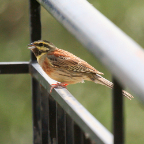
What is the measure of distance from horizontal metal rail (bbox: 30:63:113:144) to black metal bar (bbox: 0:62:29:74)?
50 cm

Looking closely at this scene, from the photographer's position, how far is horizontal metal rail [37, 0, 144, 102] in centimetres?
106

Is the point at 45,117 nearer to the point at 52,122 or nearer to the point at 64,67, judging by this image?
the point at 52,122

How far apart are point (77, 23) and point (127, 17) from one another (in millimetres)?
6056

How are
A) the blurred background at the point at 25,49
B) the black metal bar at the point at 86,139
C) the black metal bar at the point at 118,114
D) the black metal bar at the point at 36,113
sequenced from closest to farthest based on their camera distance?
the black metal bar at the point at 118,114, the black metal bar at the point at 86,139, the black metal bar at the point at 36,113, the blurred background at the point at 25,49

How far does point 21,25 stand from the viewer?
709cm

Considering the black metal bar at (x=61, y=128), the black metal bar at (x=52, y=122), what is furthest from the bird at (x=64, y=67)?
the black metal bar at (x=61, y=128)

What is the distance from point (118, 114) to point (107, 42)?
22 cm

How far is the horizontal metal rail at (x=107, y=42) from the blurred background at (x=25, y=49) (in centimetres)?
536

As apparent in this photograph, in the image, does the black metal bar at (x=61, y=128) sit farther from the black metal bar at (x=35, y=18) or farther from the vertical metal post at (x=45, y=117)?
the black metal bar at (x=35, y=18)

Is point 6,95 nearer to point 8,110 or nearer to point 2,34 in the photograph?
point 8,110

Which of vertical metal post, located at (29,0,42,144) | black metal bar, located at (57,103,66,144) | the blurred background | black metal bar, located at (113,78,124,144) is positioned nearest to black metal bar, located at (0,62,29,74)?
vertical metal post, located at (29,0,42,144)

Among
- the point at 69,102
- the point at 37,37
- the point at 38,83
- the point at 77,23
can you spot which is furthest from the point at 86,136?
the point at 37,37

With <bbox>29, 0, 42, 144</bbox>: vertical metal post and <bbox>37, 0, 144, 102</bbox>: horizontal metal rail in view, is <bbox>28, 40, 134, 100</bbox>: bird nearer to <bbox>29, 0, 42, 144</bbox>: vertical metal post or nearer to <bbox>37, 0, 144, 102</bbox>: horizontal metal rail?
<bbox>29, 0, 42, 144</bbox>: vertical metal post

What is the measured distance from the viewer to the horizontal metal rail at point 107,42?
1.06 meters
